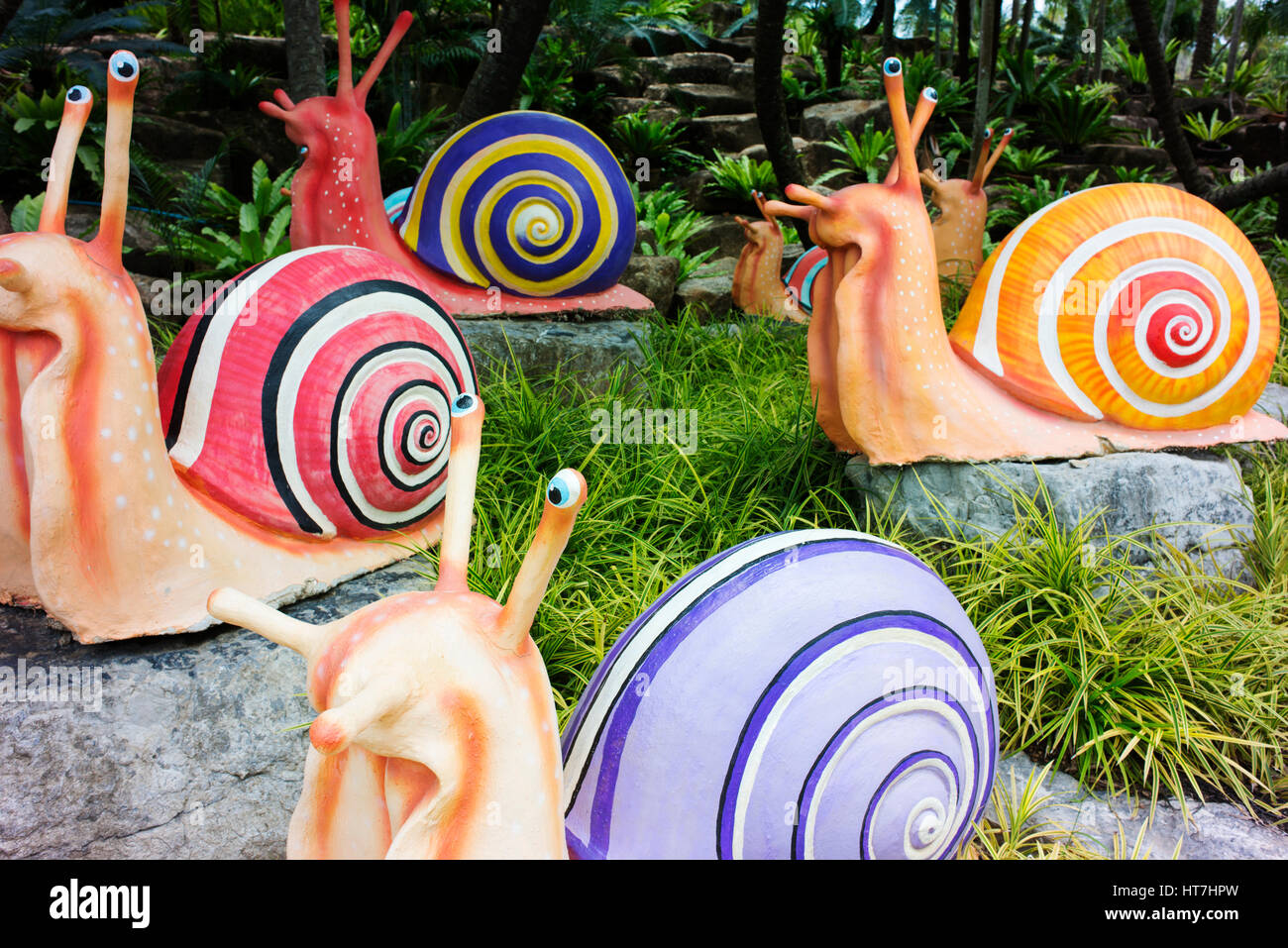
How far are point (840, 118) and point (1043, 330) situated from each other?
8542mm

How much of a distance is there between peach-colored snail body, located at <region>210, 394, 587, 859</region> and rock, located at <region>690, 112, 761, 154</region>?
9.74 meters

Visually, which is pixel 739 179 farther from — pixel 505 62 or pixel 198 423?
pixel 198 423

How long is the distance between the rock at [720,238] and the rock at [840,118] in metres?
2.80

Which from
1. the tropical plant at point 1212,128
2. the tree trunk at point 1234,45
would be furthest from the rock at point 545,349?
the tree trunk at point 1234,45

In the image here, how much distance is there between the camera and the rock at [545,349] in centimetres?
370

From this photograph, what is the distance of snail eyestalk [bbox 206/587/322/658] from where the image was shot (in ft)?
3.29

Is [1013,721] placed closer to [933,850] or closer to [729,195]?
[933,850]

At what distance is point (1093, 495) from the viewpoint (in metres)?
2.62

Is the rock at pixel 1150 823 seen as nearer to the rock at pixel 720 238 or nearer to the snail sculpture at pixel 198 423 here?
the snail sculpture at pixel 198 423

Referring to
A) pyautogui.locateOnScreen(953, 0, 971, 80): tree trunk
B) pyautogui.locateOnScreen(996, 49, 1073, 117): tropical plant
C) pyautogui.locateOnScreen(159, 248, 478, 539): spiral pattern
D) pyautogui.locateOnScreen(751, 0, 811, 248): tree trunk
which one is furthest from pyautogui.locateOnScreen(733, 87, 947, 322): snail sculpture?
pyautogui.locateOnScreen(953, 0, 971, 80): tree trunk

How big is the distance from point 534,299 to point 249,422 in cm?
199

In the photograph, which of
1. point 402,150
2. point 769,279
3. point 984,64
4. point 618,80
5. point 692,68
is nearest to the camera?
point 769,279

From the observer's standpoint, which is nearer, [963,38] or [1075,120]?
[1075,120]

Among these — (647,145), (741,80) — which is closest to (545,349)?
(647,145)
